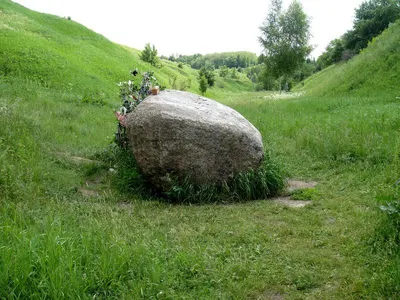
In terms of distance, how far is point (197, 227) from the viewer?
5621mm

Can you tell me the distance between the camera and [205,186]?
24.1 ft

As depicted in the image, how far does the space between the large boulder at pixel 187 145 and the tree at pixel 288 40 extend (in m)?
31.9

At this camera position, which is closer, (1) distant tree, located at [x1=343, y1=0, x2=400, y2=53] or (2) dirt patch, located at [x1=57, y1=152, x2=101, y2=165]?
(2) dirt patch, located at [x1=57, y1=152, x2=101, y2=165]

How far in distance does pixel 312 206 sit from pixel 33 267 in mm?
4692

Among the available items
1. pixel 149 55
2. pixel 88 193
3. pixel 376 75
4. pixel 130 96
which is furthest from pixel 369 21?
pixel 88 193

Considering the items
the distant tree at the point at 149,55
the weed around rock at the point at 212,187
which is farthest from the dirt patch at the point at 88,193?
the distant tree at the point at 149,55

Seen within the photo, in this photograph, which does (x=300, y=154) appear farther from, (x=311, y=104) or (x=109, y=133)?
(x=311, y=104)

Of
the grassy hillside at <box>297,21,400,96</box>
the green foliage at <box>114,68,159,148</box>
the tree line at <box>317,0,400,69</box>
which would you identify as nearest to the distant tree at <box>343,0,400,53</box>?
the tree line at <box>317,0,400,69</box>

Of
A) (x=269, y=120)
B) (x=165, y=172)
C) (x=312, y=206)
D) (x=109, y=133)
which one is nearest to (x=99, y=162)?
(x=165, y=172)

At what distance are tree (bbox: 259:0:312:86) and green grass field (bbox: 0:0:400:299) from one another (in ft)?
→ 84.5

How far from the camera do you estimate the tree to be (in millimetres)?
37338

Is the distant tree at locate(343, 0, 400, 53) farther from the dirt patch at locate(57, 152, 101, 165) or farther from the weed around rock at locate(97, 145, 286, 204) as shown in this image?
the dirt patch at locate(57, 152, 101, 165)

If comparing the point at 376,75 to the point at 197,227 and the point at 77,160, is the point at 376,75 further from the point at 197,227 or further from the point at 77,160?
the point at 197,227

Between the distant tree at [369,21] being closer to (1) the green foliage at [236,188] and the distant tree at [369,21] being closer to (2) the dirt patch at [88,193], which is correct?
(1) the green foliage at [236,188]
